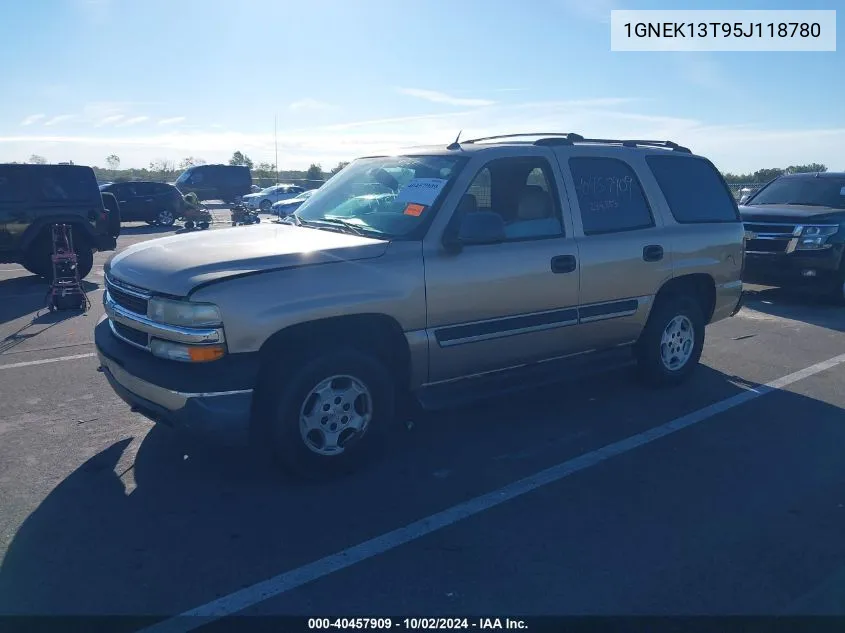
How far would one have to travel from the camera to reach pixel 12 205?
10922 mm

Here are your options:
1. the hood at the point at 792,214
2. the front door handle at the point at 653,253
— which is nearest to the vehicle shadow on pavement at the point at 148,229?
the hood at the point at 792,214

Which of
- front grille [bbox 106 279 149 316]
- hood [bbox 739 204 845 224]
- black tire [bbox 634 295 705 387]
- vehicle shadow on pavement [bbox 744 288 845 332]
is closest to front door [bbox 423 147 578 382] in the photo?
black tire [bbox 634 295 705 387]

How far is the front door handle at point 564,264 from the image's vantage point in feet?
16.7

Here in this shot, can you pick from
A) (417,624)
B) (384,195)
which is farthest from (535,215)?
(417,624)

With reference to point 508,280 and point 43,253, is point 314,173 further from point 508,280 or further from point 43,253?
point 508,280

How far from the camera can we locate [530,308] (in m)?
4.99

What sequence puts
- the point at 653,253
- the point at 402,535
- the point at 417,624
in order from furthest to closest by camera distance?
1. the point at 653,253
2. the point at 402,535
3. the point at 417,624

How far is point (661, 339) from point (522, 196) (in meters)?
1.82

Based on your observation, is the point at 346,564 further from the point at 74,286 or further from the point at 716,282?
the point at 74,286

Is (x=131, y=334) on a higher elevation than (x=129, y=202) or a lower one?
lower

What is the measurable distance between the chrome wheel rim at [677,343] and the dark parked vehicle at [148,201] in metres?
20.3

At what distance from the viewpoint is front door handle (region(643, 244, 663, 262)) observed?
18.8 feet

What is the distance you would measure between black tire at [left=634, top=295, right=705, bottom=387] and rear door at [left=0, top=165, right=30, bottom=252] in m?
9.38

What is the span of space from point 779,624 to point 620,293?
9.62ft
